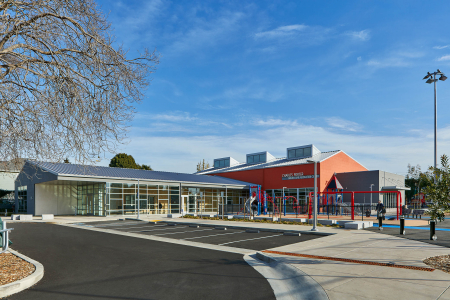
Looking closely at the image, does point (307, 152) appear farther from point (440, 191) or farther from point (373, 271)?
point (373, 271)

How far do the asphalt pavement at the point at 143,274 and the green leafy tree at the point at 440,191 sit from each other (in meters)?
5.08

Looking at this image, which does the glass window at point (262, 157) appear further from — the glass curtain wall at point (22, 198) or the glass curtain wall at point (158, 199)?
the glass curtain wall at point (22, 198)

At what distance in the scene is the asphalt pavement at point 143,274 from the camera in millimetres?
6434

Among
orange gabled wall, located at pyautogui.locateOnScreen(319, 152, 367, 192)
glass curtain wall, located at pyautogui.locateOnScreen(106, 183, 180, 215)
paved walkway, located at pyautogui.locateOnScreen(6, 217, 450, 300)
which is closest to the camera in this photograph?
paved walkway, located at pyautogui.locateOnScreen(6, 217, 450, 300)

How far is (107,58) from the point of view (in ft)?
29.1

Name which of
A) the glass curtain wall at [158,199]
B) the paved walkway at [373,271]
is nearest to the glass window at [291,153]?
the glass curtain wall at [158,199]

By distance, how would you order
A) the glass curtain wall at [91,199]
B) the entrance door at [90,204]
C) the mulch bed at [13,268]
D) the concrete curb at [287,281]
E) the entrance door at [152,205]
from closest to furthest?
the concrete curb at [287,281] → the mulch bed at [13,268] → the glass curtain wall at [91,199] → the entrance door at [90,204] → the entrance door at [152,205]

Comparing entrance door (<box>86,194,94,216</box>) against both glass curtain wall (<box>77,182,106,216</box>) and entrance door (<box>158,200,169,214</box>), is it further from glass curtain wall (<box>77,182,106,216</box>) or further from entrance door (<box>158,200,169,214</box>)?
entrance door (<box>158,200,169,214</box>)

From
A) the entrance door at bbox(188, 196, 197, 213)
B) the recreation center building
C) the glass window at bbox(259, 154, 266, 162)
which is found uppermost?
the glass window at bbox(259, 154, 266, 162)

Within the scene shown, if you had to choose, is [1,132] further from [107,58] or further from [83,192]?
[83,192]

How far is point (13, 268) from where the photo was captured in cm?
820

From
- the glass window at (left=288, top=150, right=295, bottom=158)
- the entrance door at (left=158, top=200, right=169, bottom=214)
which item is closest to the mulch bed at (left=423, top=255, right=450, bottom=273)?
the entrance door at (left=158, top=200, right=169, bottom=214)

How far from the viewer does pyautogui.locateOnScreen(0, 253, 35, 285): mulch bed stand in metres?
7.24

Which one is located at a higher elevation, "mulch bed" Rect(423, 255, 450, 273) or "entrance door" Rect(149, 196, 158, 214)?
"mulch bed" Rect(423, 255, 450, 273)
